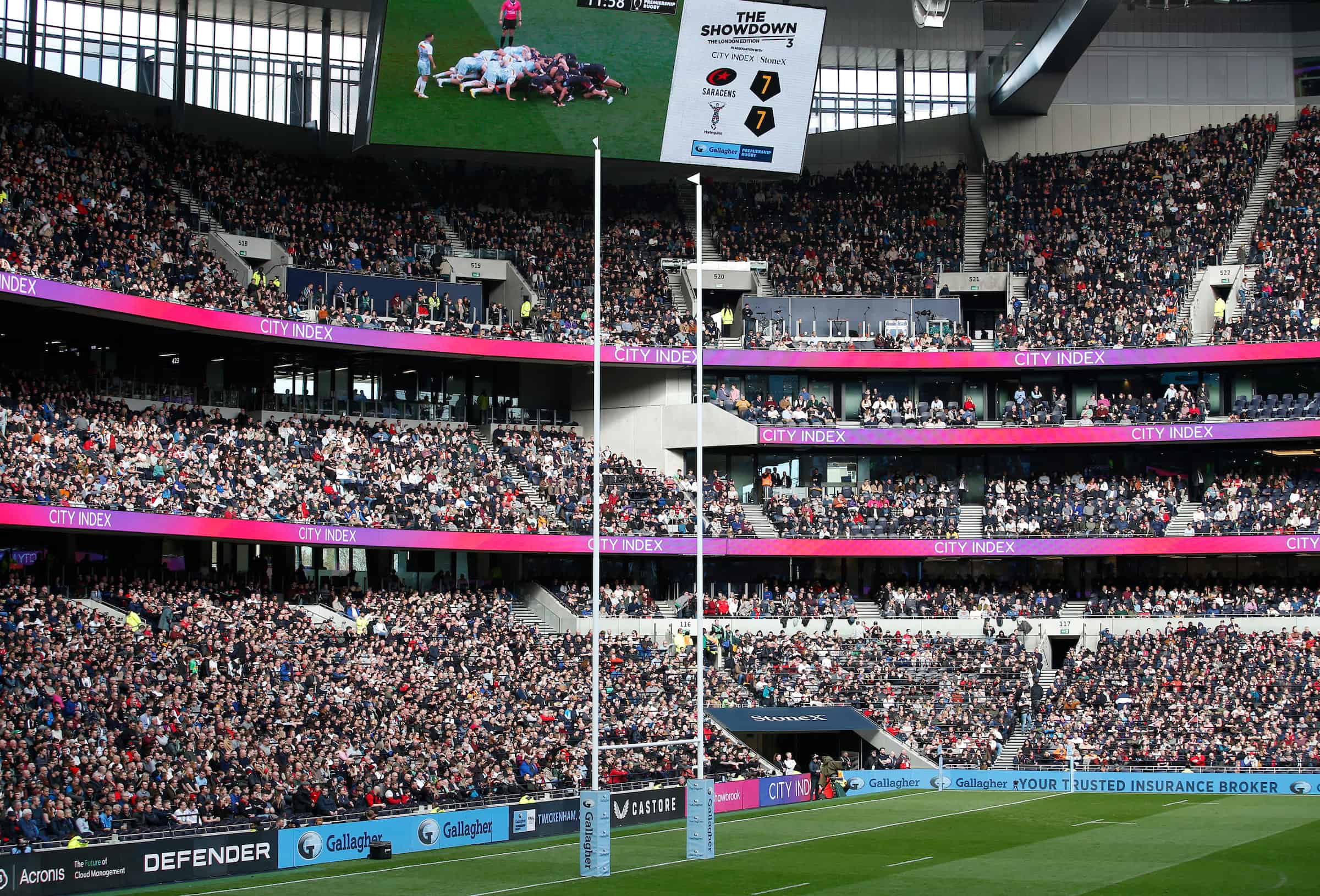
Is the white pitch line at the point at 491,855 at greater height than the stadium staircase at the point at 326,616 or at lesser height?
lesser

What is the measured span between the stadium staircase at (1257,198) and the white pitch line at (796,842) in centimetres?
2315

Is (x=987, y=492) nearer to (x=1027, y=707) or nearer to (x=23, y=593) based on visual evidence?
(x=1027, y=707)

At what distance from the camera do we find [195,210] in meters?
53.0

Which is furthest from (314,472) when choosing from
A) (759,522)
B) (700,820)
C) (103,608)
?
(700,820)

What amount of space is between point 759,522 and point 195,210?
21.3m

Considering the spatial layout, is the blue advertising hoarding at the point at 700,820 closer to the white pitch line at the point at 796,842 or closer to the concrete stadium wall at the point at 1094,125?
the white pitch line at the point at 796,842

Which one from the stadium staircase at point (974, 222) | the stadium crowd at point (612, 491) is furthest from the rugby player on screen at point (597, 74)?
the stadium staircase at point (974, 222)

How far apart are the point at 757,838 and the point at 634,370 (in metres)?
24.3

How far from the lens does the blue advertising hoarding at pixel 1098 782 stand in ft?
149

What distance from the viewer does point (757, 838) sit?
3616cm

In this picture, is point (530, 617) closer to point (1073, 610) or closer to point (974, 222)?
point (1073, 610)

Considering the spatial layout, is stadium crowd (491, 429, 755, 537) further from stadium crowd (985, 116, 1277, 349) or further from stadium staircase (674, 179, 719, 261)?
stadium crowd (985, 116, 1277, 349)

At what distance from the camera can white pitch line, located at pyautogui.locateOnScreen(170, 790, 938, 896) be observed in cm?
2836

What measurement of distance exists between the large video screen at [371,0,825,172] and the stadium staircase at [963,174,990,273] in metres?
9.97
